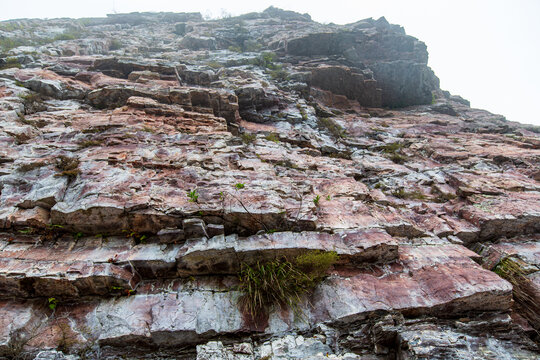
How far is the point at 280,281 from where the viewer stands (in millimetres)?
3988

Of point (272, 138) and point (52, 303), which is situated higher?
point (272, 138)

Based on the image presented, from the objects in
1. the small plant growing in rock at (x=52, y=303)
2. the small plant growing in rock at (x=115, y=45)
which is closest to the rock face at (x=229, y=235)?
the small plant growing in rock at (x=52, y=303)

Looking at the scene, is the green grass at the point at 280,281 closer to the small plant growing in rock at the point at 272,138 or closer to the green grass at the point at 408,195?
the green grass at the point at 408,195

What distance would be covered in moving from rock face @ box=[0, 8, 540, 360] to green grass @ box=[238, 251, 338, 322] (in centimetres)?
11

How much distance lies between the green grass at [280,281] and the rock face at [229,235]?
11cm

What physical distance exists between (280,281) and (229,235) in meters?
1.32

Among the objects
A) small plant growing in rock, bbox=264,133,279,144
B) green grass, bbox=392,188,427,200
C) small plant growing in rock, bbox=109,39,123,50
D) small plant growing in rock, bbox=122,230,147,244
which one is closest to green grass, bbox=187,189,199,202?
small plant growing in rock, bbox=122,230,147,244

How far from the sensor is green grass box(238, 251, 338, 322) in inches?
152

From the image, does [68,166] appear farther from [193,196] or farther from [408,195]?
[408,195]

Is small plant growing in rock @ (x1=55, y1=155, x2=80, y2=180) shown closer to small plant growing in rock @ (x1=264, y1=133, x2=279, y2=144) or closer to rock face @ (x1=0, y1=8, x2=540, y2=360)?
rock face @ (x1=0, y1=8, x2=540, y2=360)

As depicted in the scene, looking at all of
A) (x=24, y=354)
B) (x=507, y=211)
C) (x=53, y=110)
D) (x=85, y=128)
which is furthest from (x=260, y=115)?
(x=24, y=354)

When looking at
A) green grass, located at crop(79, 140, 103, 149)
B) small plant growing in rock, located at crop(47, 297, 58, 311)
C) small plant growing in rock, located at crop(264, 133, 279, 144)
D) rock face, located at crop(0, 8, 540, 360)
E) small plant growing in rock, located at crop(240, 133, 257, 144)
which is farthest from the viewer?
small plant growing in rock, located at crop(264, 133, 279, 144)

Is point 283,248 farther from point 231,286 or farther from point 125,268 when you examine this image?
point 125,268

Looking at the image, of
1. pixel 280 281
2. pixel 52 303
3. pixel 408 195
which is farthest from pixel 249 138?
pixel 52 303
